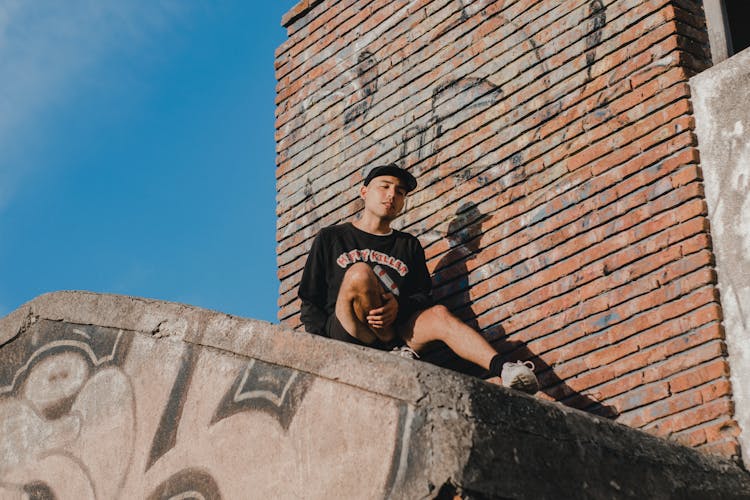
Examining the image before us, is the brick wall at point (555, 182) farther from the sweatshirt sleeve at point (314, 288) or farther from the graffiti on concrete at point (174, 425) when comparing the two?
the graffiti on concrete at point (174, 425)

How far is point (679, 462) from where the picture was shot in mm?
5477

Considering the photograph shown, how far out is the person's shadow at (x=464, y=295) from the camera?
7262mm

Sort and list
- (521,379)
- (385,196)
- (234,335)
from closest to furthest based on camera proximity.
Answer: (234,335) → (521,379) → (385,196)

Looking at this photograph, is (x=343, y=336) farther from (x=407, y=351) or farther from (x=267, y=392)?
(x=267, y=392)

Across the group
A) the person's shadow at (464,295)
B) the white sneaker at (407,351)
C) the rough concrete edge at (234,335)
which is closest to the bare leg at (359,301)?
the white sneaker at (407,351)

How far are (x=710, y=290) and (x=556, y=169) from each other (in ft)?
4.98

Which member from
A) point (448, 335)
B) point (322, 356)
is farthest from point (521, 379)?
point (322, 356)

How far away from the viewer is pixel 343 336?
23.2 ft

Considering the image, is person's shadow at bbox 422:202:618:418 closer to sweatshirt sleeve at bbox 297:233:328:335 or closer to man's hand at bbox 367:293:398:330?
man's hand at bbox 367:293:398:330

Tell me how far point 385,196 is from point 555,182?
3.85ft

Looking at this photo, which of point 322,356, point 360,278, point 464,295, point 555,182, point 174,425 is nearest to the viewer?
point 322,356

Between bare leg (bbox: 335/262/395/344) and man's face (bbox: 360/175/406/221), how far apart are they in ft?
2.38

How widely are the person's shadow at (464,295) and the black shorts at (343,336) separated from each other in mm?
277

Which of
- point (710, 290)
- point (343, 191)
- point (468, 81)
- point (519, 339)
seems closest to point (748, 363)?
point (710, 290)
